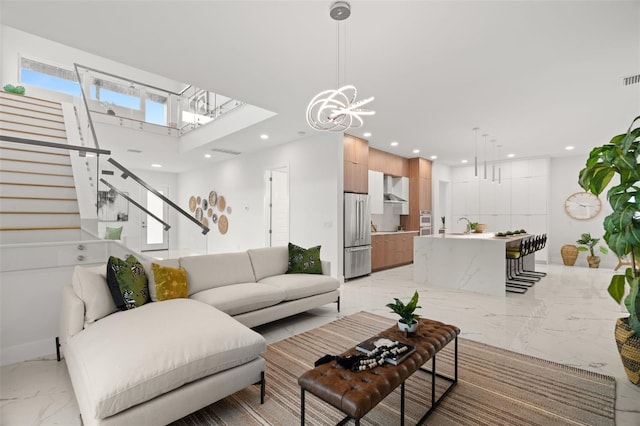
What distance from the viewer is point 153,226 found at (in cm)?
429

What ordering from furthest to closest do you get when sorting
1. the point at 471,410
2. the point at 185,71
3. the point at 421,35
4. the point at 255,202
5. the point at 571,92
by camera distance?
the point at 255,202, the point at 571,92, the point at 185,71, the point at 421,35, the point at 471,410

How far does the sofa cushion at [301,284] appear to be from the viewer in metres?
3.57

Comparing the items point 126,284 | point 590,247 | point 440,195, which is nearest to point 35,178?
point 126,284

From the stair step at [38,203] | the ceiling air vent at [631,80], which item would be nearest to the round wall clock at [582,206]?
Answer: the ceiling air vent at [631,80]

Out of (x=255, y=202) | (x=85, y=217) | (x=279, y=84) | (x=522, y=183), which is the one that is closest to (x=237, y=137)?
(x=255, y=202)

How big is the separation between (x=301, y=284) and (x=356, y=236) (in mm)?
2730

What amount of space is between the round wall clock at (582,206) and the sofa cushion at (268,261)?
8.16 meters

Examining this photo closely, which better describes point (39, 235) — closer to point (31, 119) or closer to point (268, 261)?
point (268, 261)

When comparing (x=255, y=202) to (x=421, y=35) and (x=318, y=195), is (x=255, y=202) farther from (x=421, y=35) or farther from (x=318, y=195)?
(x=421, y=35)

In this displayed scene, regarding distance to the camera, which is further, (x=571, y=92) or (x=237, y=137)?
(x=237, y=137)

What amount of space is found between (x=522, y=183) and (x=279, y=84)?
7.95 m

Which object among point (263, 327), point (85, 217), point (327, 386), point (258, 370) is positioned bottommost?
point (263, 327)

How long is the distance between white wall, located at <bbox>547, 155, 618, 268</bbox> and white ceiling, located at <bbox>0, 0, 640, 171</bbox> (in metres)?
3.82

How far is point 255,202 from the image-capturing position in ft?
25.1
